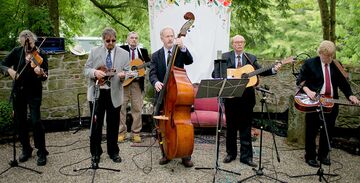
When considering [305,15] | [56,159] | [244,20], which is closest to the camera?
[56,159]

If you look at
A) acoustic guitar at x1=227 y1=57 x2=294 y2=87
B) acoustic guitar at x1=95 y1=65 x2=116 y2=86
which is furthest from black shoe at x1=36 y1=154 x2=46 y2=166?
acoustic guitar at x1=227 y1=57 x2=294 y2=87

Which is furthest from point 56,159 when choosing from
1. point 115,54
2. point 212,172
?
point 212,172

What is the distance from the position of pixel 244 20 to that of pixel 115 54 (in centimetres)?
464

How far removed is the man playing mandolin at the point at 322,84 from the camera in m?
5.01

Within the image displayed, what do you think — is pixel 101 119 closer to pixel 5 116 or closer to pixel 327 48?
pixel 5 116

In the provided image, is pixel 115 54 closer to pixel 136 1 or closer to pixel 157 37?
pixel 157 37

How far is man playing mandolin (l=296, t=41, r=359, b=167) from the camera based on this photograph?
5.01 metres

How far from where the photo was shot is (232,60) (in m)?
5.09

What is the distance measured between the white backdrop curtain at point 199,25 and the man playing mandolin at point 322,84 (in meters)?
1.73

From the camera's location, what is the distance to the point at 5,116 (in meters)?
6.27

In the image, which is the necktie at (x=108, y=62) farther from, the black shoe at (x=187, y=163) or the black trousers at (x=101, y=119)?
the black shoe at (x=187, y=163)

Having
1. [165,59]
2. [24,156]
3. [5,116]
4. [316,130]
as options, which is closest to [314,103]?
[316,130]

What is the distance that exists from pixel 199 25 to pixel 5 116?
11.8 feet

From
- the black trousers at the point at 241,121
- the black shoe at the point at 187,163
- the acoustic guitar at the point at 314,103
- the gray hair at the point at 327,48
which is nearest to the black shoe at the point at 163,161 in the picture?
the black shoe at the point at 187,163
